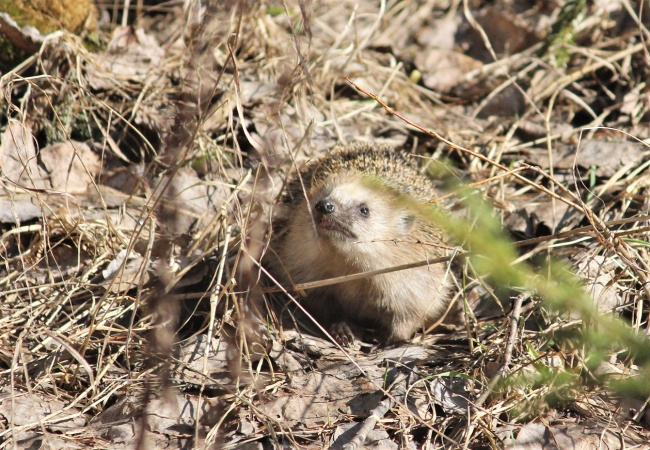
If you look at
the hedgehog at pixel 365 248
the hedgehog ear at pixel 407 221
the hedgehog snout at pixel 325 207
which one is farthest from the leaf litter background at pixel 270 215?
the hedgehog ear at pixel 407 221

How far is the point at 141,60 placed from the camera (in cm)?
645

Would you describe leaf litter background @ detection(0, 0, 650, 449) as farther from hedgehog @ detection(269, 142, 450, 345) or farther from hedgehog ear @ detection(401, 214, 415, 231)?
hedgehog ear @ detection(401, 214, 415, 231)

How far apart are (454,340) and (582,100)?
3469mm

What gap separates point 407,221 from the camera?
5.31m

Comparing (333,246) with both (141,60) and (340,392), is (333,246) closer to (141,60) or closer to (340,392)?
(340,392)

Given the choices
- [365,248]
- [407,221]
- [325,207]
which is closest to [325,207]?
[325,207]

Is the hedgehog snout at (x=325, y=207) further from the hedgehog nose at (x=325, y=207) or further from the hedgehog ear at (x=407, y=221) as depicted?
the hedgehog ear at (x=407, y=221)

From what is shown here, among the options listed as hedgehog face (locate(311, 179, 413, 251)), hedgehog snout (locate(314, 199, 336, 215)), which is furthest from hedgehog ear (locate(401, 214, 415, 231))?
hedgehog snout (locate(314, 199, 336, 215))

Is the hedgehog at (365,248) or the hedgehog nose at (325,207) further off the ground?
the hedgehog nose at (325,207)

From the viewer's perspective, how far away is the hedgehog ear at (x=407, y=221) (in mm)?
5289

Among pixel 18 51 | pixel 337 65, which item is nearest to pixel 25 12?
pixel 18 51

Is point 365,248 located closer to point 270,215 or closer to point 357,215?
point 357,215

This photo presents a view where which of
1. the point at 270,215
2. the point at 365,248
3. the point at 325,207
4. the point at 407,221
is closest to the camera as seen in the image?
the point at 270,215

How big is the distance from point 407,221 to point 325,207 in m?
0.82
